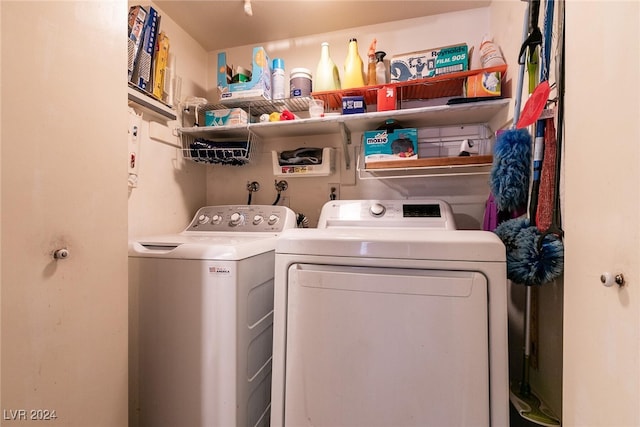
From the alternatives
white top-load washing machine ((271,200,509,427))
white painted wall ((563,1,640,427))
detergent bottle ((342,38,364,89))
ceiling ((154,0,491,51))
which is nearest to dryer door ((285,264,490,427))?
white top-load washing machine ((271,200,509,427))

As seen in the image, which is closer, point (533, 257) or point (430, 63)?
point (533, 257)

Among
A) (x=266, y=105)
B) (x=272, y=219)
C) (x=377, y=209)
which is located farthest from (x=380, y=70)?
(x=272, y=219)

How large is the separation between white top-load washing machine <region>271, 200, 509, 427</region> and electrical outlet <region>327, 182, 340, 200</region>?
2.92ft

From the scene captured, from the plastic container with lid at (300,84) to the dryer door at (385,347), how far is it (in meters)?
1.11

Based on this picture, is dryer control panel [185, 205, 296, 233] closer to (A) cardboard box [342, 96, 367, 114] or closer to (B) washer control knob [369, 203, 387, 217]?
(B) washer control knob [369, 203, 387, 217]

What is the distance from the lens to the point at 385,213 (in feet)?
4.57

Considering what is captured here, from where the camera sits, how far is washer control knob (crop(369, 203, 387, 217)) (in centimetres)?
139

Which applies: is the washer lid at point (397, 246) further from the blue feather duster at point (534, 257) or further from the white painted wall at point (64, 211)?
the white painted wall at point (64, 211)

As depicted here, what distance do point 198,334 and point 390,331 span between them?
26.3 inches

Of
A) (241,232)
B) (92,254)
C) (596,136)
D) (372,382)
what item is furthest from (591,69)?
(241,232)

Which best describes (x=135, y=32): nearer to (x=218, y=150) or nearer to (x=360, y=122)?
(x=218, y=150)

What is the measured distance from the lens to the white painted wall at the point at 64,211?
1.90 feet

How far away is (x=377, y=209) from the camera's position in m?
1.40

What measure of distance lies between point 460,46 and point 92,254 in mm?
1775
